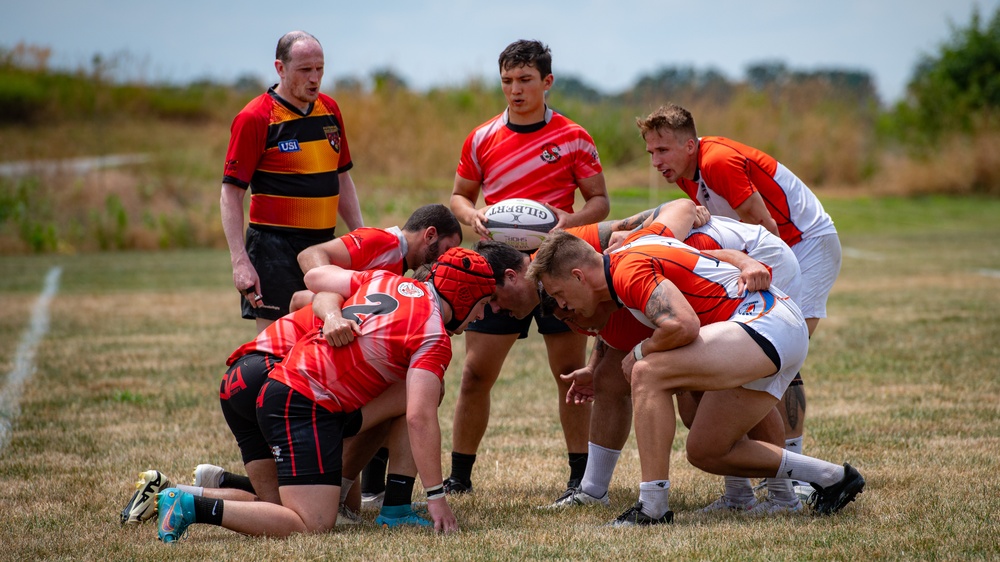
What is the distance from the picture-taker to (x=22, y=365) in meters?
9.70

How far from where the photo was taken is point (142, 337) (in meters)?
11.7

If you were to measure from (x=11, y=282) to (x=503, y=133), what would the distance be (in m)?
14.5

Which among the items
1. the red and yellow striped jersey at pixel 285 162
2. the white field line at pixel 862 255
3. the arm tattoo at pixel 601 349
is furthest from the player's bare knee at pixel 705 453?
the white field line at pixel 862 255

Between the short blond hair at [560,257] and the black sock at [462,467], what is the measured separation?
1.61 meters

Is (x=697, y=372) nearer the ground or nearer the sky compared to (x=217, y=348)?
nearer the sky

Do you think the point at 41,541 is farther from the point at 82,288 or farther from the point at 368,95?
the point at 368,95

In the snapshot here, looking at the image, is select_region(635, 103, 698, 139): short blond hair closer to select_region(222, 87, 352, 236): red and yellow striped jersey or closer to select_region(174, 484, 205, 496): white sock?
select_region(222, 87, 352, 236): red and yellow striped jersey

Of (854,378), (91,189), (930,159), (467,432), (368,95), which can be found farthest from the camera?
(930,159)

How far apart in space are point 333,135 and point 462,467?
6.65ft

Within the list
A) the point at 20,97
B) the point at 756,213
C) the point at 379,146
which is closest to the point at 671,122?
the point at 756,213

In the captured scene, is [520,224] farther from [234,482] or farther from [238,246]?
[234,482]

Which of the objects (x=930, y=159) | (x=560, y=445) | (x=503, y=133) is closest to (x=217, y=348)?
(x=560, y=445)

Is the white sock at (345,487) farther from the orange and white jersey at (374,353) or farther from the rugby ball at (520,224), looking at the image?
the rugby ball at (520,224)

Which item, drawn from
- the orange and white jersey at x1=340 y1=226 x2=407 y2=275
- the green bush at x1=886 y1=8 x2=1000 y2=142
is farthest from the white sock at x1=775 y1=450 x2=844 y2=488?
the green bush at x1=886 y1=8 x2=1000 y2=142
